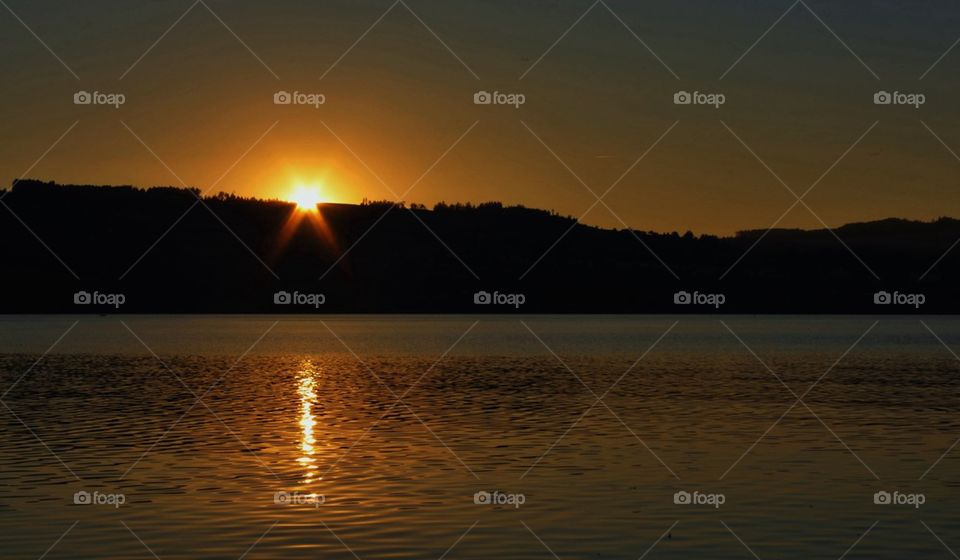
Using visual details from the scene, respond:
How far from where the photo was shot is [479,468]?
38.7 metres

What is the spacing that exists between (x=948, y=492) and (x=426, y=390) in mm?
40959

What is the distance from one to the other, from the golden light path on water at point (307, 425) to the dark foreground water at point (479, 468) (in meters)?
0.28

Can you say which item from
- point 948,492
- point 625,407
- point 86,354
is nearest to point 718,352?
point 86,354

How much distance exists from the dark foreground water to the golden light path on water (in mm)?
279

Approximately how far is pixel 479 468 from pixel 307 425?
48.7 ft

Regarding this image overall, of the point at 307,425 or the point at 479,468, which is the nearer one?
the point at 479,468

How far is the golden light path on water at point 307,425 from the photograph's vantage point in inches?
1507

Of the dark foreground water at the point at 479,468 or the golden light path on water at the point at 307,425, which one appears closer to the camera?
the dark foreground water at the point at 479,468

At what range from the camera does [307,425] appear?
170ft

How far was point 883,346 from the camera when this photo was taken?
15238 cm

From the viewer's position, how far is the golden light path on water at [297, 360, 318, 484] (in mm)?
38281

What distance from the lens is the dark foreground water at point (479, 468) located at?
92.0 feet

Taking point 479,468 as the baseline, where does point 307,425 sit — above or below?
above

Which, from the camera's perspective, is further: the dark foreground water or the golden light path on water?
the golden light path on water
